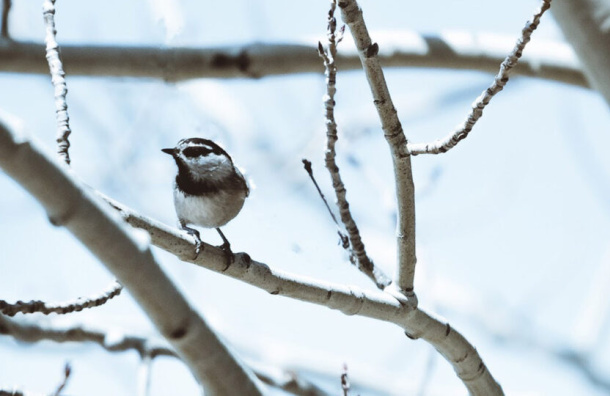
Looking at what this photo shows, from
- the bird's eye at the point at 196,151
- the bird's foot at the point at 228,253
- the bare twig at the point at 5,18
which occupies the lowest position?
the bird's foot at the point at 228,253

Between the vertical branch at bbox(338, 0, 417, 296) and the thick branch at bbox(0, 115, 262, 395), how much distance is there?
22.4 inches

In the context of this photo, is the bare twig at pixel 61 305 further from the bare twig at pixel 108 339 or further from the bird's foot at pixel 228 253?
the bare twig at pixel 108 339

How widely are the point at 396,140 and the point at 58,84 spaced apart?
2.55 ft

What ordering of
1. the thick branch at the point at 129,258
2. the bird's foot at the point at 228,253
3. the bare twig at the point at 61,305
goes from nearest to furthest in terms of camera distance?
the thick branch at the point at 129,258 < the bare twig at the point at 61,305 < the bird's foot at the point at 228,253

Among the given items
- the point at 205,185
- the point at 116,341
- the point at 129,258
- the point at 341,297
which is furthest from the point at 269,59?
the point at 129,258

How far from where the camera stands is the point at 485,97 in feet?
4.96

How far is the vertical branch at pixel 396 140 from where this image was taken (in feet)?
4.99

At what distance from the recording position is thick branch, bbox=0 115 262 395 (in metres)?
1.00

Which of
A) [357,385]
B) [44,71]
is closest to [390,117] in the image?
[44,71]

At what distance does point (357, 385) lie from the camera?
13.2 feet

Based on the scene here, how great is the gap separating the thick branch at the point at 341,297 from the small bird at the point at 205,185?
44 centimetres

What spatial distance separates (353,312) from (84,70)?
144 cm

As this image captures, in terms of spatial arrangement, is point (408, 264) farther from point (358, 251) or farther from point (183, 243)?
A: point (183, 243)

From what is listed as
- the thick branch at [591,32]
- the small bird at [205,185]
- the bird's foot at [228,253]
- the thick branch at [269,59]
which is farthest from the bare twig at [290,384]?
the thick branch at [591,32]
